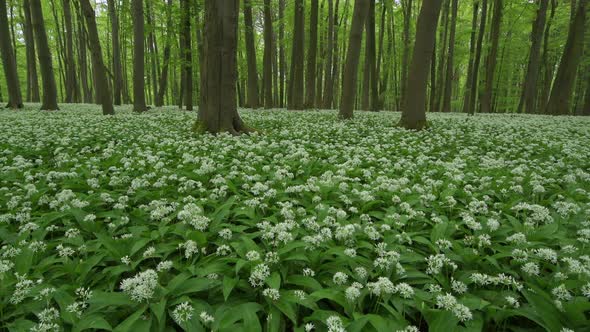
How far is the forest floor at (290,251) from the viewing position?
2256 mm

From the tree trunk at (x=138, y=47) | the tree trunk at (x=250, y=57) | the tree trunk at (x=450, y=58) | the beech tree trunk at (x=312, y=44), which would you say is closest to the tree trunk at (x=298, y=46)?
the beech tree trunk at (x=312, y=44)

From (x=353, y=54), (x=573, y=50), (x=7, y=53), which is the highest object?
(x=573, y=50)

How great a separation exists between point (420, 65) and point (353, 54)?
10.0 ft

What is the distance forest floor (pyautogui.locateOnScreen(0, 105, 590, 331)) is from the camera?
2256 mm

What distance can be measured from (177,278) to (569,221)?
4.25 m

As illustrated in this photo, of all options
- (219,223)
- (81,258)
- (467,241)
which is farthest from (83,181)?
(467,241)

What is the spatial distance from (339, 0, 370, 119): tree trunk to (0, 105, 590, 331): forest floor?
7631 millimetres

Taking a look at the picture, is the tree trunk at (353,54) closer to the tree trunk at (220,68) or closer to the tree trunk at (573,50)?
the tree trunk at (220,68)

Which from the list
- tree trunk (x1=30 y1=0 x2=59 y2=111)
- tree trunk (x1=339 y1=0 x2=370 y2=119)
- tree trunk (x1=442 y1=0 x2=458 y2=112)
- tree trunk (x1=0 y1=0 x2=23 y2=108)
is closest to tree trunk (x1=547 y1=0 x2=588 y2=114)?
tree trunk (x1=442 y1=0 x2=458 y2=112)

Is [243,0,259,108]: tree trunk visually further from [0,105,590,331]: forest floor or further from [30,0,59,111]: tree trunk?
[0,105,590,331]: forest floor

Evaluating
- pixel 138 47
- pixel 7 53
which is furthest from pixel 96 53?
pixel 7 53

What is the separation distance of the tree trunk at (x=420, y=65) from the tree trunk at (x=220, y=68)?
5.53 m

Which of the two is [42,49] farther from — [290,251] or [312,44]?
[290,251]

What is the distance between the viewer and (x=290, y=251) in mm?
2973
